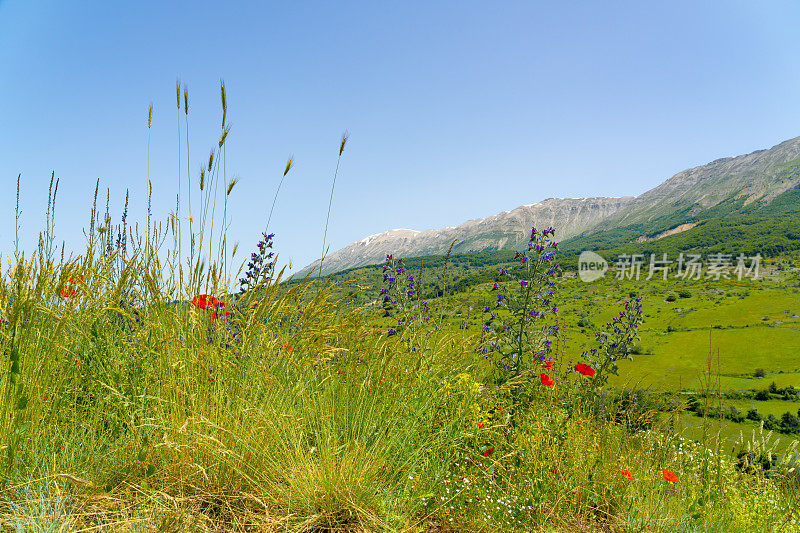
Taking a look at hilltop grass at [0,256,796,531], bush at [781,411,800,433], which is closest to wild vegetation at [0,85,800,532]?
hilltop grass at [0,256,796,531]

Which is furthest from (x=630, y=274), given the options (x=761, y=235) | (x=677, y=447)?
(x=677, y=447)

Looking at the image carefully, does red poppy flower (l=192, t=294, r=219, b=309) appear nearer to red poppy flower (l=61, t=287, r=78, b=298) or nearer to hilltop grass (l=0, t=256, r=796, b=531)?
hilltop grass (l=0, t=256, r=796, b=531)

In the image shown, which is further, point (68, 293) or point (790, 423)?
point (790, 423)

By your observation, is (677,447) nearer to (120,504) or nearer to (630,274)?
(120,504)

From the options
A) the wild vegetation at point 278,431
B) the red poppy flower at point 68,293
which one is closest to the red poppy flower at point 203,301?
the wild vegetation at point 278,431

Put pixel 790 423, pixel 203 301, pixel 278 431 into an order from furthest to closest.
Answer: pixel 790 423 < pixel 203 301 < pixel 278 431

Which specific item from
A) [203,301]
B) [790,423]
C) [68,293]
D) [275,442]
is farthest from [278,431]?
[790,423]

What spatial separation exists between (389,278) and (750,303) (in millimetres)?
159234

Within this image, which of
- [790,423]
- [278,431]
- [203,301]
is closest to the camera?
[278,431]

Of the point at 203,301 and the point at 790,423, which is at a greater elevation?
the point at 203,301

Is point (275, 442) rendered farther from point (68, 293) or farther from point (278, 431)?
point (68, 293)

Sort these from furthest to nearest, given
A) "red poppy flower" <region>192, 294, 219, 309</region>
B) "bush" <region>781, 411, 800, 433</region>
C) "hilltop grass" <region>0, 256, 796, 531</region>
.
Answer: "bush" <region>781, 411, 800, 433</region>
"red poppy flower" <region>192, 294, 219, 309</region>
"hilltop grass" <region>0, 256, 796, 531</region>

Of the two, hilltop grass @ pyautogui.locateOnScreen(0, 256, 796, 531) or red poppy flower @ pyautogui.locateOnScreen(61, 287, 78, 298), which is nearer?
hilltop grass @ pyautogui.locateOnScreen(0, 256, 796, 531)

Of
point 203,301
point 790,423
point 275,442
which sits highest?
point 203,301
